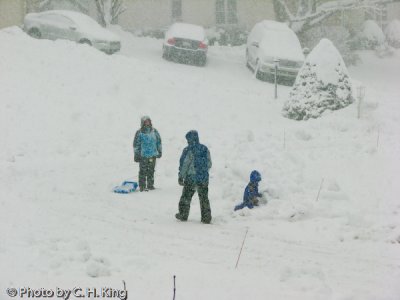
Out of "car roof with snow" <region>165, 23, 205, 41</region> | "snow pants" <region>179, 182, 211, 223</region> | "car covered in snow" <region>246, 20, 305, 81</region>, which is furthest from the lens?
"car roof with snow" <region>165, 23, 205, 41</region>

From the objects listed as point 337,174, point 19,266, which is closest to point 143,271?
point 19,266

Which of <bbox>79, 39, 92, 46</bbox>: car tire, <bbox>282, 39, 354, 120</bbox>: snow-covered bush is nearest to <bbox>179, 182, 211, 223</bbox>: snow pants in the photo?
<bbox>282, 39, 354, 120</bbox>: snow-covered bush

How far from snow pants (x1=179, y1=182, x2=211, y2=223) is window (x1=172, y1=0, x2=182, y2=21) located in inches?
1068

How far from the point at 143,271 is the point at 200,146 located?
2.99 metres

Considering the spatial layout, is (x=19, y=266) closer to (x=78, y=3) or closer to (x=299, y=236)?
(x=299, y=236)

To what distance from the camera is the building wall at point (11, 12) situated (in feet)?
88.9

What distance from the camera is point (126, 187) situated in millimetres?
11922

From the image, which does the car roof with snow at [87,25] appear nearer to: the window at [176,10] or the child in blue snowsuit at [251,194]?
the window at [176,10]

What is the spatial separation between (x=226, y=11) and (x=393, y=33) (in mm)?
9266

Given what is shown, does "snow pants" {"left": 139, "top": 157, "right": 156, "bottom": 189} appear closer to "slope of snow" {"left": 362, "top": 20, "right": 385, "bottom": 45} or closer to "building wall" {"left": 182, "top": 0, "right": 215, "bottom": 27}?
"slope of snow" {"left": 362, "top": 20, "right": 385, "bottom": 45}

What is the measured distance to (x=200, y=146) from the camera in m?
9.78

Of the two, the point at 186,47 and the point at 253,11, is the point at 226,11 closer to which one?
the point at 253,11

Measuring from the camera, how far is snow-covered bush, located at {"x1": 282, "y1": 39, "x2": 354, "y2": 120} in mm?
15164

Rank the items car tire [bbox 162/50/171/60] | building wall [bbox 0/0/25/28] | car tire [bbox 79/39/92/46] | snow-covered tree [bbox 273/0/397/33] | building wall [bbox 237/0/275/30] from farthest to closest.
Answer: building wall [bbox 237/0/275/30], snow-covered tree [bbox 273/0/397/33], building wall [bbox 0/0/25/28], car tire [bbox 162/50/171/60], car tire [bbox 79/39/92/46]
